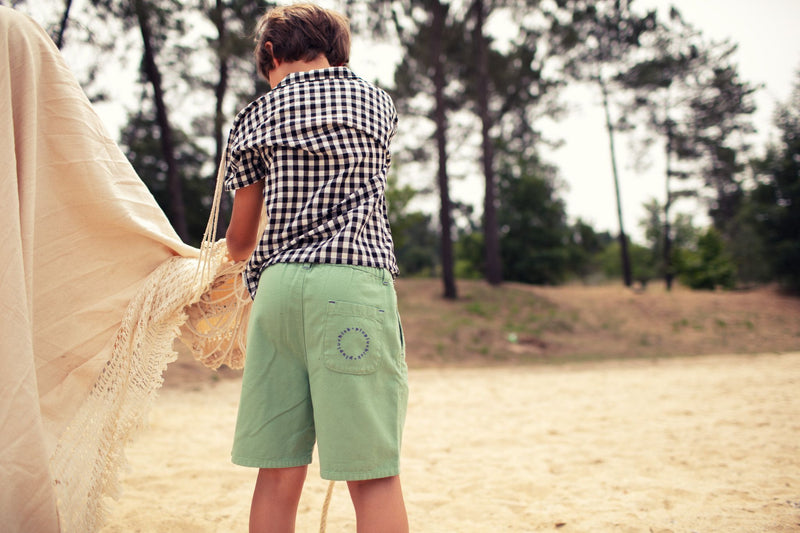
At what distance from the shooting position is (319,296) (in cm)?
139

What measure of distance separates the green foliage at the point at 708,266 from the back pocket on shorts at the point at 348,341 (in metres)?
21.0

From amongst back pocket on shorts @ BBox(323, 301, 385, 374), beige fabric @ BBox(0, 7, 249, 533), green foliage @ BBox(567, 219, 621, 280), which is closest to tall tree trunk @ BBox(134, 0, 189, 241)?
beige fabric @ BBox(0, 7, 249, 533)

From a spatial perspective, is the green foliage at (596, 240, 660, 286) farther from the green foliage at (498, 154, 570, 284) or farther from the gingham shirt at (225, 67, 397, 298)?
the gingham shirt at (225, 67, 397, 298)

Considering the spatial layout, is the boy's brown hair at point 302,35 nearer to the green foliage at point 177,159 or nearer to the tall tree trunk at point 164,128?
the tall tree trunk at point 164,128

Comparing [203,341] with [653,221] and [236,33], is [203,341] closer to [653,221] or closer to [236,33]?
[236,33]

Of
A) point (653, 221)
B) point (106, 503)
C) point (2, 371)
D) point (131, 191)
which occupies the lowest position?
point (106, 503)

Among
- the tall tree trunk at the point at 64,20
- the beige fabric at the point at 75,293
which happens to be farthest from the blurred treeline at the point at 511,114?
the beige fabric at the point at 75,293

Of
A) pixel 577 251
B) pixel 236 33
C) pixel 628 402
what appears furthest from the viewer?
pixel 577 251

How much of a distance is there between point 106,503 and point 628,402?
16.8 ft

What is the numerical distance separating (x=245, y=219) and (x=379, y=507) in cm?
94

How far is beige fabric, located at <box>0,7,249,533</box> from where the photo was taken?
1509 millimetres

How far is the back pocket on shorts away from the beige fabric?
671 mm

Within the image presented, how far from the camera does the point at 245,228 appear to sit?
1.70 meters

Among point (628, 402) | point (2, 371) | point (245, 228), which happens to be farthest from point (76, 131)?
point (628, 402)
